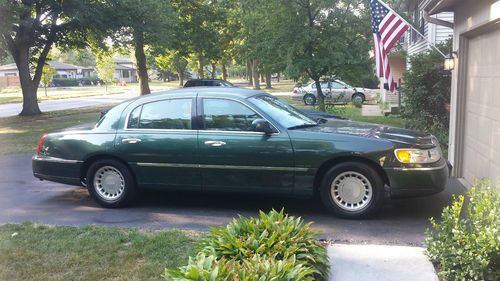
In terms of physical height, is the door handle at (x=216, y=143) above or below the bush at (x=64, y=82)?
below

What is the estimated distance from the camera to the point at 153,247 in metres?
4.89

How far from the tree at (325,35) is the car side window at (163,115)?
7.89 m

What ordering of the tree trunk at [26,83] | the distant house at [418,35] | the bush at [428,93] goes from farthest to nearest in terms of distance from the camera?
the tree trunk at [26,83] < the distant house at [418,35] < the bush at [428,93]

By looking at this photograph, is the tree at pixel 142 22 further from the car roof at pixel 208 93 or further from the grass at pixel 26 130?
the car roof at pixel 208 93

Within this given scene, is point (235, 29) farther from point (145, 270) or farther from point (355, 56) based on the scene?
point (145, 270)

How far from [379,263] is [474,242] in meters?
0.88

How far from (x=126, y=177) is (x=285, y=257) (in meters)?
3.49

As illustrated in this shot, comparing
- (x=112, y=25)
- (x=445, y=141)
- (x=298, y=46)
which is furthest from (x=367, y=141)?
(x=112, y=25)

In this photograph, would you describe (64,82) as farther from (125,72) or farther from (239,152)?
(239,152)

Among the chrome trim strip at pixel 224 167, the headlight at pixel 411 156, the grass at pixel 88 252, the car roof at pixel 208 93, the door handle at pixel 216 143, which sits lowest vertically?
the grass at pixel 88 252

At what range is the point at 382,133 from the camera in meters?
5.96

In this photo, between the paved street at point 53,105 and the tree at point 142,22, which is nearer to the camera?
the tree at point 142,22

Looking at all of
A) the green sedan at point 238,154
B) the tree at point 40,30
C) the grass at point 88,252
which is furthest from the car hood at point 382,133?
the tree at point 40,30

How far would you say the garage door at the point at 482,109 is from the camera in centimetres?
609
